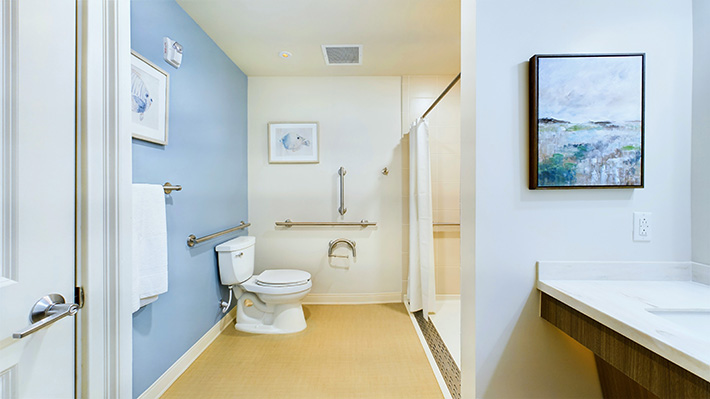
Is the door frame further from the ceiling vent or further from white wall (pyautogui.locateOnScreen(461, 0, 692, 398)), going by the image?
the ceiling vent

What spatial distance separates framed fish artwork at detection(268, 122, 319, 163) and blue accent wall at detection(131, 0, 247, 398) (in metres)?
0.38

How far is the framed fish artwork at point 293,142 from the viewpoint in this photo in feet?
8.86

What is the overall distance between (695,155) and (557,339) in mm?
873

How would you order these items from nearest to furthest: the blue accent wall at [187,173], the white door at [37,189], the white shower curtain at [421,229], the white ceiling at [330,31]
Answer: the white door at [37,189] < the blue accent wall at [187,173] < the white ceiling at [330,31] < the white shower curtain at [421,229]

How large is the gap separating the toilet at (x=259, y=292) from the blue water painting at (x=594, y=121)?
5.97ft

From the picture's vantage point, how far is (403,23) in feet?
6.14

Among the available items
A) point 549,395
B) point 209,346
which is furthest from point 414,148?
point 209,346

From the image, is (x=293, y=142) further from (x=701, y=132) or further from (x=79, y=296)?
(x=701, y=132)

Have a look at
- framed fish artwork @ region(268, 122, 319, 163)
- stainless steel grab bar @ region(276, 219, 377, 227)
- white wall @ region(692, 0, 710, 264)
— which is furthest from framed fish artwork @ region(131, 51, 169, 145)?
white wall @ region(692, 0, 710, 264)

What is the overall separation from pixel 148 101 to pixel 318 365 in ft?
5.90

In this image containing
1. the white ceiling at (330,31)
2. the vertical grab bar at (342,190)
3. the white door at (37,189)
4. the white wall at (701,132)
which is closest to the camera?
the white door at (37,189)

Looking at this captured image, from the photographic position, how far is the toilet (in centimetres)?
209

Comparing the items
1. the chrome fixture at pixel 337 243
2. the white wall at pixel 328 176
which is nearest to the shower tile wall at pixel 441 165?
the white wall at pixel 328 176

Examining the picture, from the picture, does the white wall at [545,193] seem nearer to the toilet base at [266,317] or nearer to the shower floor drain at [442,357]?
the shower floor drain at [442,357]
